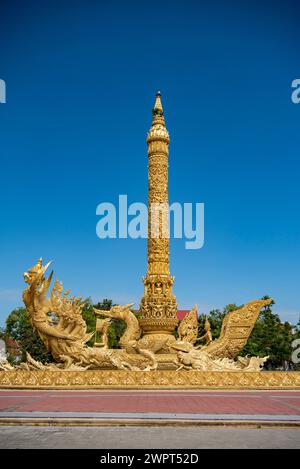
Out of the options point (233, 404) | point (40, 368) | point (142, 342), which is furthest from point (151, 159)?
point (233, 404)

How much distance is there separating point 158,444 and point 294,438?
1.71 metres

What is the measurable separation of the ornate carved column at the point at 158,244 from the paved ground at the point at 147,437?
11.7 metres

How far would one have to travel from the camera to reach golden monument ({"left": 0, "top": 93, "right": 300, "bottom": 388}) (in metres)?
14.6

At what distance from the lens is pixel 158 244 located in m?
19.6

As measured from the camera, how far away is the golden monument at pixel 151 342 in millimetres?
14562

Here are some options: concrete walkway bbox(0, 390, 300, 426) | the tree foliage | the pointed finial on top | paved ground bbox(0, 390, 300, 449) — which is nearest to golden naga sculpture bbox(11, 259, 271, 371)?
concrete walkway bbox(0, 390, 300, 426)

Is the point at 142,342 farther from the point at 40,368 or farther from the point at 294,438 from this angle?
the point at 294,438

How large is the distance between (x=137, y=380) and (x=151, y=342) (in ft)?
11.4

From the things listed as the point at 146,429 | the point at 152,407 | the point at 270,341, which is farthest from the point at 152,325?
the point at 270,341

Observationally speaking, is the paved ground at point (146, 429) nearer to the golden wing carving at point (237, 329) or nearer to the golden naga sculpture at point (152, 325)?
the golden naga sculpture at point (152, 325)

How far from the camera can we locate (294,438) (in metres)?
6.20

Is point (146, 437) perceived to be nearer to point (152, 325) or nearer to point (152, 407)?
point (152, 407)

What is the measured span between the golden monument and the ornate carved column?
4 centimetres
